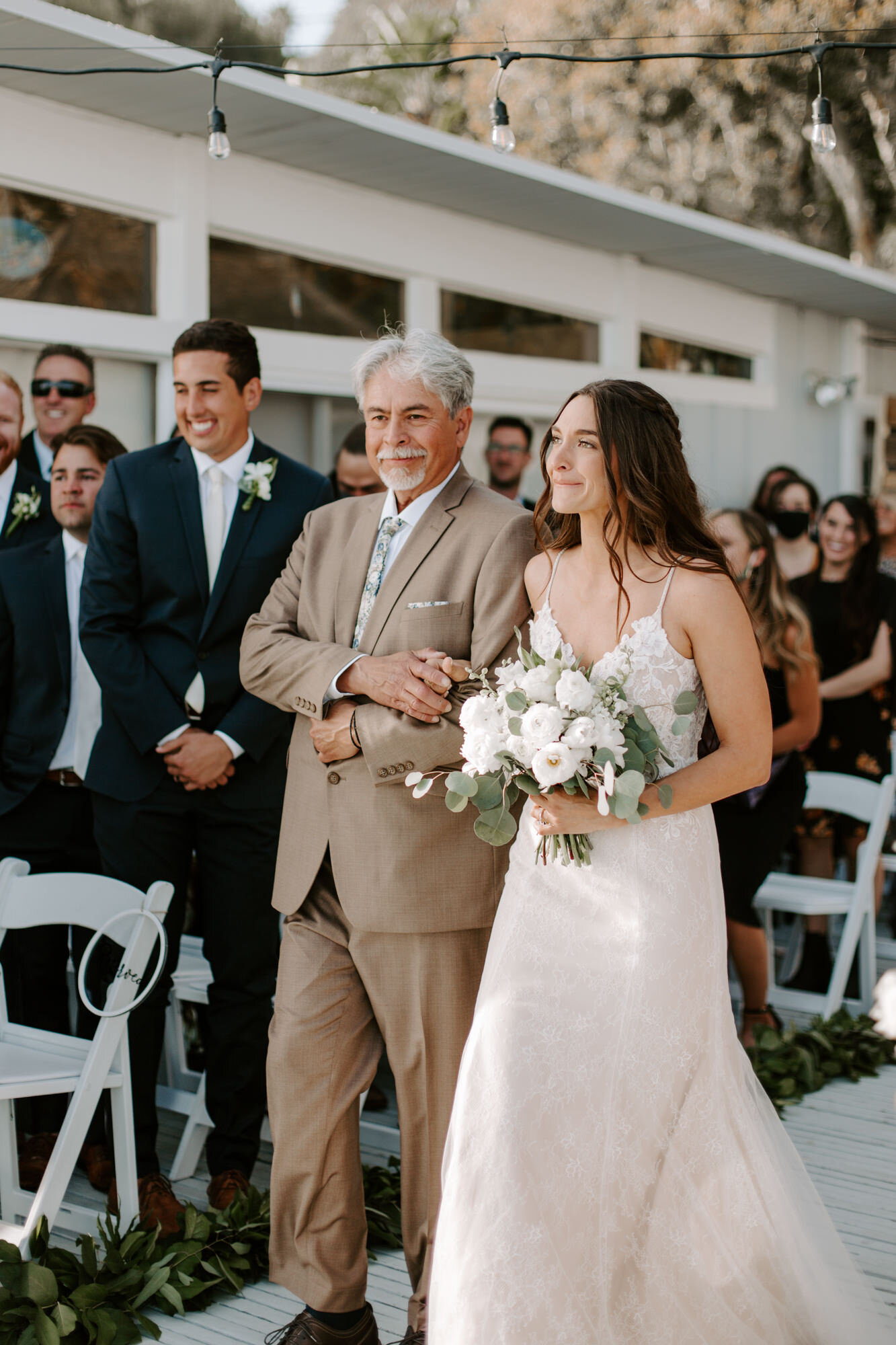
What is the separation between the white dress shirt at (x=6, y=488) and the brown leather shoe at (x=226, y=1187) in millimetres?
2673

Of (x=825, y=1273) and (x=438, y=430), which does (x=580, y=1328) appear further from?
(x=438, y=430)

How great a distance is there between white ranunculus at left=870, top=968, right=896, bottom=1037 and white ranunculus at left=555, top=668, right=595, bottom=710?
142 inches

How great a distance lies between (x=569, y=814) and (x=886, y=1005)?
366 centimetres

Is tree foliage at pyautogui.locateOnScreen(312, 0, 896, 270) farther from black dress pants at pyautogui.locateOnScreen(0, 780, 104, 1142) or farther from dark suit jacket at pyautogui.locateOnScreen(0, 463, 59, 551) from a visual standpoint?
black dress pants at pyautogui.locateOnScreen(0, 780, 104, 1142)

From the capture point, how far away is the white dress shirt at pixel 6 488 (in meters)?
5.36

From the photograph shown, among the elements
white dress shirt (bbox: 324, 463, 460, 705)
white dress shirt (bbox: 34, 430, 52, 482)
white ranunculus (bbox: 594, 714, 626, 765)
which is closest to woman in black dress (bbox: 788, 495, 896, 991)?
white dress shirt (bbox: 34, 430, 52, 482)

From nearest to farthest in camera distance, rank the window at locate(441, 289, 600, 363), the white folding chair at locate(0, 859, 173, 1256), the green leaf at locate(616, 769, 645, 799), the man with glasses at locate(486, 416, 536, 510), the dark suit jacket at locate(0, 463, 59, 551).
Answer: the green leaf at locate(616, 769, 645, 799), the white folding chair at locate(0, 859, 173, 1256), the dark suit jacket at locate(0, 463, 59, 551), the man with glasses at locate(486, 416, 536, 510), the window at locate(441, 289, 600, 363)

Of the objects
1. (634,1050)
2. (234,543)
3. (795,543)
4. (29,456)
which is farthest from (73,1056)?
(795,543)

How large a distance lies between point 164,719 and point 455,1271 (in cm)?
181

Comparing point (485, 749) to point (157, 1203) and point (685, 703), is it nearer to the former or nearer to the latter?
point (685, 703)

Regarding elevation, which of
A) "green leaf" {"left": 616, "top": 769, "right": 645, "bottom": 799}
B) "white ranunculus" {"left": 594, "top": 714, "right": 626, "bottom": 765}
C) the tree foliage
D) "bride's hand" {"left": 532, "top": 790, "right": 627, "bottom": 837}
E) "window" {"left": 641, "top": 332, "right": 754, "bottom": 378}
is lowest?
"bride's hand" {"left": 532, "top": 790, "right": 627, "bottom": 837}

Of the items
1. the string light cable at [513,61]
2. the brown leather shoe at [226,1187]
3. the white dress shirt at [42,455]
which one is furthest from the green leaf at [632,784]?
the white dress shirt at [42,455]

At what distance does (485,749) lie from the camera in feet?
9.21

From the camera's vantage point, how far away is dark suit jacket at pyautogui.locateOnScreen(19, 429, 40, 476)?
558 centimetres
